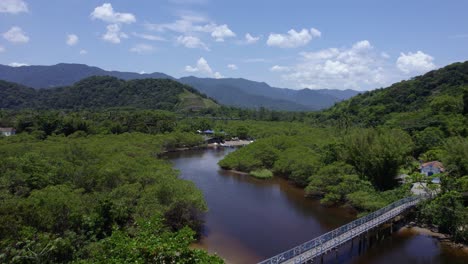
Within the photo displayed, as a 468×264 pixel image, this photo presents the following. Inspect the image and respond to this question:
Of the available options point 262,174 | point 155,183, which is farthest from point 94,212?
point 262,174

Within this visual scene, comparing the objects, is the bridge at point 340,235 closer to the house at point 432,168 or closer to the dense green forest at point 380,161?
the dense green forest at point 380,161

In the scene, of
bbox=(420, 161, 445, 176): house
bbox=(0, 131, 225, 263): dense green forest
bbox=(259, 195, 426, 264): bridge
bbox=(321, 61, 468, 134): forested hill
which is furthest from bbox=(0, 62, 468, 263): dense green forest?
bbox=(420, 161, 445, 176): house

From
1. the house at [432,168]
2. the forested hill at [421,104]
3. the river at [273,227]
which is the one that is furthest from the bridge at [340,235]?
the forested hill at [421,104]

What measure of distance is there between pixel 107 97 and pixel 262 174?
6118 inches

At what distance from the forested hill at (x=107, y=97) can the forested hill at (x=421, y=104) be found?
79272 millimetres

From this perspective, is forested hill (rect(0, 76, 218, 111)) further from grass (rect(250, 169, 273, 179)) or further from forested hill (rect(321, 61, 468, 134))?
grass (rect(250, 169, 273, 179))

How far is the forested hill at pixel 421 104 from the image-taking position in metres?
67.7

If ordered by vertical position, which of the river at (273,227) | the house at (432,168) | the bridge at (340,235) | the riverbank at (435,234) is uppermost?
the house at (432,168)

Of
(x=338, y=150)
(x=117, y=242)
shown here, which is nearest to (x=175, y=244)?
(x=117, y=242)

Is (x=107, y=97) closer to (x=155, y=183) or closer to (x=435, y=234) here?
(x=155, y=183)

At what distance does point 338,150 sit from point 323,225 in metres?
14.8

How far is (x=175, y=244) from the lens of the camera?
44.1 feet

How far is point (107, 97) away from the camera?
622 feet

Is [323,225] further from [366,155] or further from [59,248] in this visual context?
[59,248]
